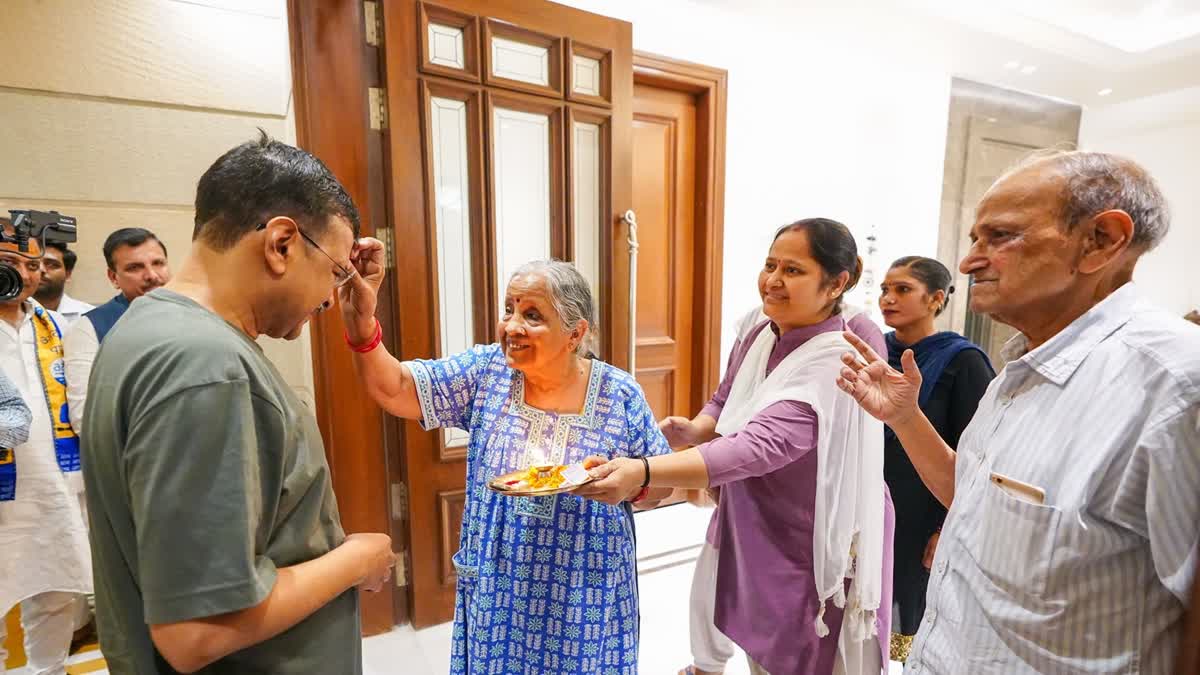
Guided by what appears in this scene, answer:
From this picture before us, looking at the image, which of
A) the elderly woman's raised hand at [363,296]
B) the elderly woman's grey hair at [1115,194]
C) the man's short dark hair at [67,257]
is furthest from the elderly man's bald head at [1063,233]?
the man's short dark hair at [67,257]

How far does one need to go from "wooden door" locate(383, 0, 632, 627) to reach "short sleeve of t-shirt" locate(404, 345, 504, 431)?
73 cm

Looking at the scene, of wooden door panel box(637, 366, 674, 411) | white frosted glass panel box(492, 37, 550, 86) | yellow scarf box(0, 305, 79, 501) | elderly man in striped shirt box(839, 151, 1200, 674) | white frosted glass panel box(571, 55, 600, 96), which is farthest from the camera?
wooden door panel box(637, 366, 674, 411)

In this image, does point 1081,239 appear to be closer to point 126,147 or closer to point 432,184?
point 432,184

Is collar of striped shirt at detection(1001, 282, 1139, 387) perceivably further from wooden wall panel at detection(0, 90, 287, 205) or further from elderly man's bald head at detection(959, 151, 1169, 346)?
wooden wall panel at detection(0, 90, 287, 205)

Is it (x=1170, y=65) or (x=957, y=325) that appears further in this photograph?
(x=957, y=325)

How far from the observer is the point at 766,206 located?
320 centimetres

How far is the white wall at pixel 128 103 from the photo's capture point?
5.92 ft

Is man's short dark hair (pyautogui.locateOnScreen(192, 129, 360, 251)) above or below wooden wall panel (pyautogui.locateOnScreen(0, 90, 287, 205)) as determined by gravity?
below

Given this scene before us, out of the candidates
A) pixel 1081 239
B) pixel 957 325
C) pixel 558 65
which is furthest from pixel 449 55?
pixel 957 325

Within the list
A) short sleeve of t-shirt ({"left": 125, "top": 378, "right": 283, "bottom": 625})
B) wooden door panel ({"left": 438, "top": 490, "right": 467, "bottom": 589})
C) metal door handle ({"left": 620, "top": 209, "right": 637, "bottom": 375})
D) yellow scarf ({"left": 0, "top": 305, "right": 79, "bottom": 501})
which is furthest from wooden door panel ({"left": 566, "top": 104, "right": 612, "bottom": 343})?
yellow scarf ({"left": 0, "top": 305, "right": 79, "bottom": 501})

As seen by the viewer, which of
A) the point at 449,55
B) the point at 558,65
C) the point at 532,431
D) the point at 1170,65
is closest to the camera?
the point at 532,431

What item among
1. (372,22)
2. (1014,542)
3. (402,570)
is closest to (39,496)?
(402,570)

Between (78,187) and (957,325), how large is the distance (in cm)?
507

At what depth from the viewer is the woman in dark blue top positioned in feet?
5.76
